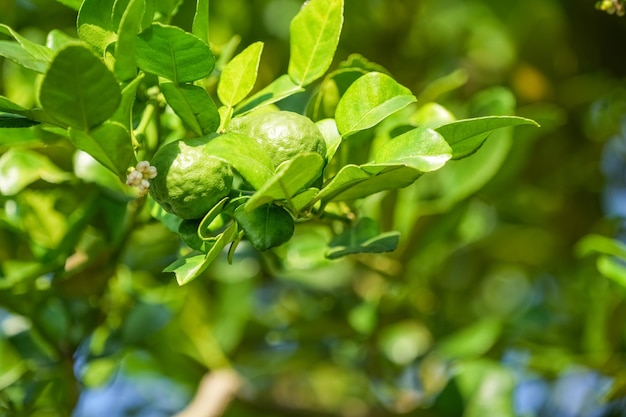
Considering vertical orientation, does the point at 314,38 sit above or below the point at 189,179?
above

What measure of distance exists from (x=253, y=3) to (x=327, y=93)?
1.02 m

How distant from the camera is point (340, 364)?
192cm

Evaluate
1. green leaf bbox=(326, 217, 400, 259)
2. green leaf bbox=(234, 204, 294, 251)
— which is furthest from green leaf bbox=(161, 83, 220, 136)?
green leaf bbox=(326, 217, 400, 259)

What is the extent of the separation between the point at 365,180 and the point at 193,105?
20 centimetres

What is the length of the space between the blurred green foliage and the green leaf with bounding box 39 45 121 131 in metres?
0.26

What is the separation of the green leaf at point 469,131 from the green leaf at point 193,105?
244 mm

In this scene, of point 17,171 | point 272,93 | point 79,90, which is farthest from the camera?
point 17,171

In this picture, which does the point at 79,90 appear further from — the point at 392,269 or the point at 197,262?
the point at 392,269

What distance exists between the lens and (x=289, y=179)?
76cm

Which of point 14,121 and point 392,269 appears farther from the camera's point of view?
point 392,269

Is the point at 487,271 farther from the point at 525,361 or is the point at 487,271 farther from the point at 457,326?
the point at 525,361

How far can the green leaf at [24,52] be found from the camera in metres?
0.80

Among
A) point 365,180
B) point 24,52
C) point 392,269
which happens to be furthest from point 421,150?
point 392,269

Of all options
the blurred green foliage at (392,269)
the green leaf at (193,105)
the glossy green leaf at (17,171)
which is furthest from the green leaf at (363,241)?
the glossy green leaf at (17,171)
